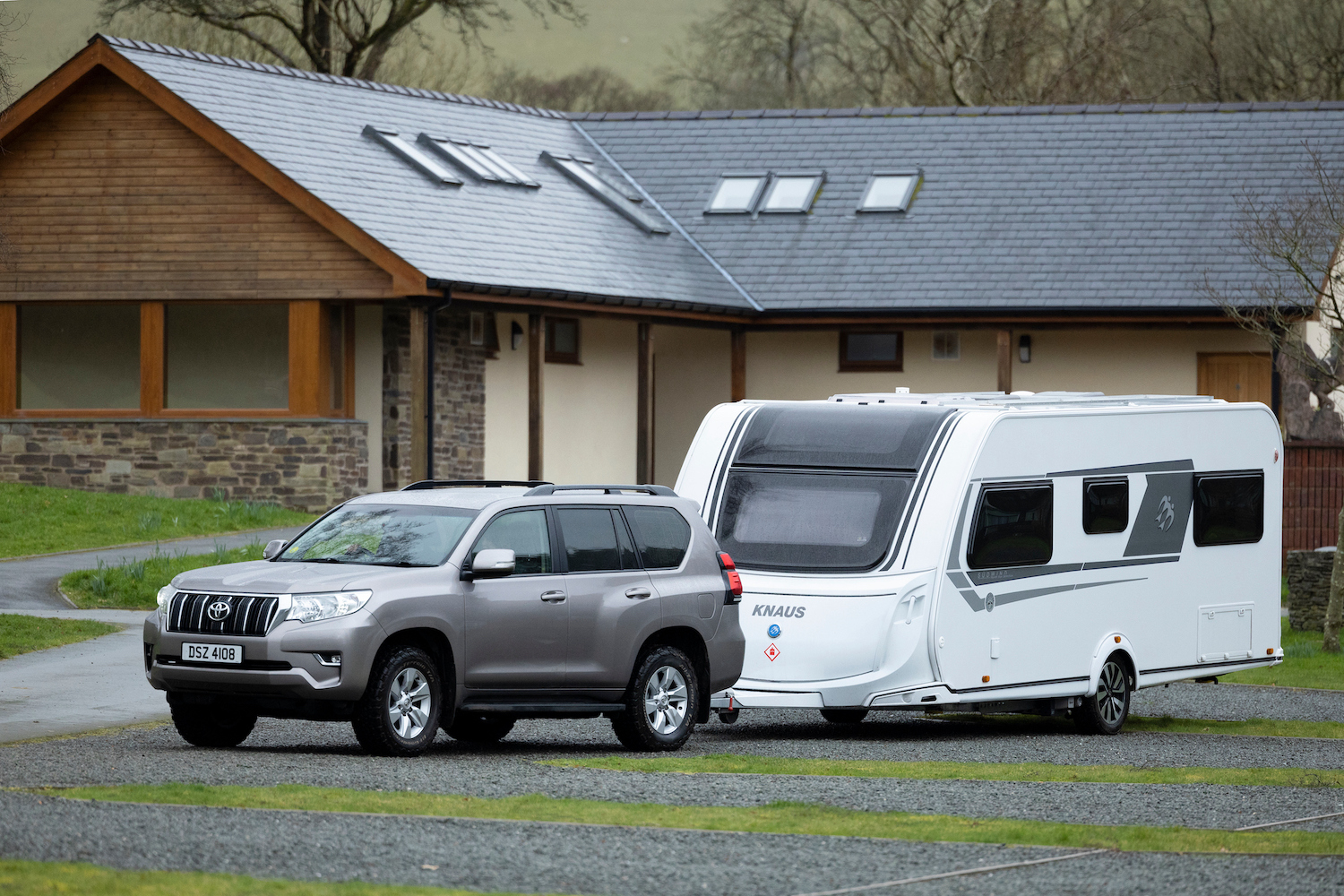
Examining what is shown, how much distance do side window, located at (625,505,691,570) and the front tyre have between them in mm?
1887

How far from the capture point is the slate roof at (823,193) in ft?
92.7

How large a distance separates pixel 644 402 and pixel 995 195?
265 inches

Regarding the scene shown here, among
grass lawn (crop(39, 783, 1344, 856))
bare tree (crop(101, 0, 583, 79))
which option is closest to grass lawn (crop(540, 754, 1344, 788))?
grass lawn (crop(39, 783, 1344, 856))

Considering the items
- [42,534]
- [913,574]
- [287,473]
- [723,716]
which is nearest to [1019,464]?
[913,574]

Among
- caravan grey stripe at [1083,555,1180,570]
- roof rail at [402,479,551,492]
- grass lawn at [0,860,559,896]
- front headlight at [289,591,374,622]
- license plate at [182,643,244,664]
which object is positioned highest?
roof rail at [402,479,551,492]

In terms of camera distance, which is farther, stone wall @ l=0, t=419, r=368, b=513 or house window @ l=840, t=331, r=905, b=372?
house window @ l=840, t=331, r=905, b=372

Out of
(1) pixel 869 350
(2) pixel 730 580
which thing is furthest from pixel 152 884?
(1) pixel 869 350

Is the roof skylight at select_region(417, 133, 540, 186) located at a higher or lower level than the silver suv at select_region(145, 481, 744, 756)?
higher

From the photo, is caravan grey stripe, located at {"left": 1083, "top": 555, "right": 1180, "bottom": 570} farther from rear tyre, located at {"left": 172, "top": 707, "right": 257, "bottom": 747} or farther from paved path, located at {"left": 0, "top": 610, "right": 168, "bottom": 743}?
paved path, located at {"left": 0, "top": 610, "right": 168, "bottom": 743}

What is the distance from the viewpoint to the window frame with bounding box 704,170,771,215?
3288 centimetres

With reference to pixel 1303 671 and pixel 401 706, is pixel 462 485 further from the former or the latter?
pixel 1303 671

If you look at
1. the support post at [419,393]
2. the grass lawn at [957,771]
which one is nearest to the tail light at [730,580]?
the grass lawn at [957,771]

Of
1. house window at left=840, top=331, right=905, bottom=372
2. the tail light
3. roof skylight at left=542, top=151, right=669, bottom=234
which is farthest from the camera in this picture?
house window at left=840, top=331, right=905, bottom=372

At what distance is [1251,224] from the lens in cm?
2959
